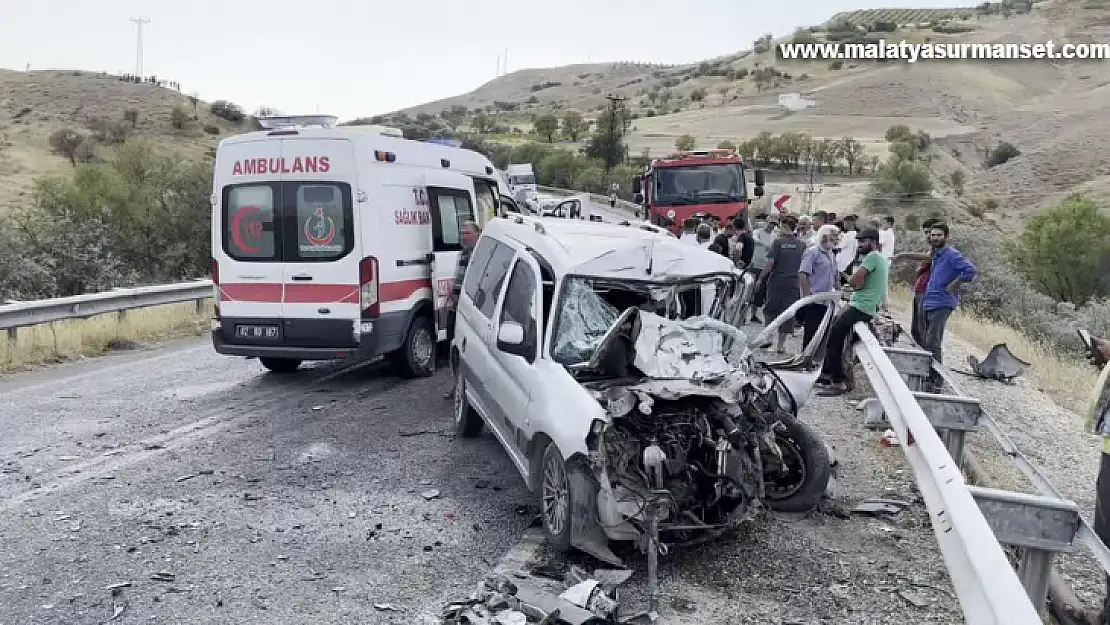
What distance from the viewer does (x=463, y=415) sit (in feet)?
24.7

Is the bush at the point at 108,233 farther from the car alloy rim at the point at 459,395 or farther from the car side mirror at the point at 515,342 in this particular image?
the car side mirror at the point at 515,342

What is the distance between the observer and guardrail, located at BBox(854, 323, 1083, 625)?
9.94 feet

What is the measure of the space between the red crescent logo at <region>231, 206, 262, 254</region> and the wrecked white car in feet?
10.7

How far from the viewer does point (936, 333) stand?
353 inches

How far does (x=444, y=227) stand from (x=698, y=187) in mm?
11214

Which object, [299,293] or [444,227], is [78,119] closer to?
[444,227]

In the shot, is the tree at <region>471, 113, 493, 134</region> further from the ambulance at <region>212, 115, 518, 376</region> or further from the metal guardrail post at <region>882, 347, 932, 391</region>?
the metal guardrail post at <region>882, 347, 932, 391</region>

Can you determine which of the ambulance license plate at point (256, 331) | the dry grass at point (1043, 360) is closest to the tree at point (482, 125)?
the dry grass at point (1043, 360)

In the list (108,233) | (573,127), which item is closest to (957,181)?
(573,127)

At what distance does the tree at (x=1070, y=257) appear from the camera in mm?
33688

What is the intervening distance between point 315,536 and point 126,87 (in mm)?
73345

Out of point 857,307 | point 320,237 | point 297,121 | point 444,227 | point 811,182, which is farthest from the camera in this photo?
point 811,182

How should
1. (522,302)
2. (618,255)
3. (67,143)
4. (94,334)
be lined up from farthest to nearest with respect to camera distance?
(67,143), (94,334), (522,302), (618,255)

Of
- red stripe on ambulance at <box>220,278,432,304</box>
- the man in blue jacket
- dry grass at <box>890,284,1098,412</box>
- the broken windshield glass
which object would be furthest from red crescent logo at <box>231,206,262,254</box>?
dry grass at <box>890,284,1098,412</box>
